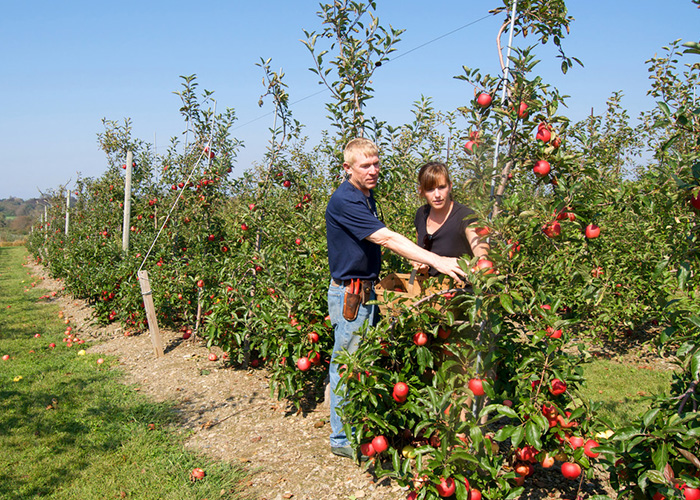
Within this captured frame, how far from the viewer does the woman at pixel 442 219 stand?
2.64m

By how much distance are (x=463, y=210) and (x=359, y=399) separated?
3.99 feet

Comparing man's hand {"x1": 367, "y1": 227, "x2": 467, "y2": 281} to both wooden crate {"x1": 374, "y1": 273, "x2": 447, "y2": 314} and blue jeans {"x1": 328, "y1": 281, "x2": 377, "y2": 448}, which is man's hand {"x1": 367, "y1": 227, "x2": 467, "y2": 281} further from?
blue jeans {"x1": 328, "y1": 281, "x2": 377, "y2": 448}

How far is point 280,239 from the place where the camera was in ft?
13.9

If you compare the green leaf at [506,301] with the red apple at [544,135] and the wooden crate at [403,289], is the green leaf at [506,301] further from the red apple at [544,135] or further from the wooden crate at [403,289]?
the red apple at [544,135]

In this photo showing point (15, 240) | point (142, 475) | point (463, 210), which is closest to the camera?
point (463, 210)

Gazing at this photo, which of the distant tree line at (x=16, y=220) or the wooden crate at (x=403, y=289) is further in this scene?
the distant tree line at (x=16, y=220)

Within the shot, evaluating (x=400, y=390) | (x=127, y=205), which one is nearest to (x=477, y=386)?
(x=400, y=390)

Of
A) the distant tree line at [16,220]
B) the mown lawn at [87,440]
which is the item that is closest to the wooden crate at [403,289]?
the mown lawn at [87,440]

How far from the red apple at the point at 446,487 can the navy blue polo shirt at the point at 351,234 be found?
1.16 meters

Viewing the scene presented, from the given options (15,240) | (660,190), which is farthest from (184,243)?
(15,240)

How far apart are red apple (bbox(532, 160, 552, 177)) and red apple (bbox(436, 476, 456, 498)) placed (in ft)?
4.82

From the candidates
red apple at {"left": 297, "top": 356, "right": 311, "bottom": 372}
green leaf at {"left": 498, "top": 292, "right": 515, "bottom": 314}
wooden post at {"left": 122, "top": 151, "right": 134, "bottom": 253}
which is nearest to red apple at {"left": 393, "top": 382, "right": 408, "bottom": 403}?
green leaf at {"left": 498, "top": 292, "right": 515, "bottom": 314}

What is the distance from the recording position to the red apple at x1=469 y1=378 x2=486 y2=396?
2.14 metres

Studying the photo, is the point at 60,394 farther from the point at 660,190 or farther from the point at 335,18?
the point at 660,190
